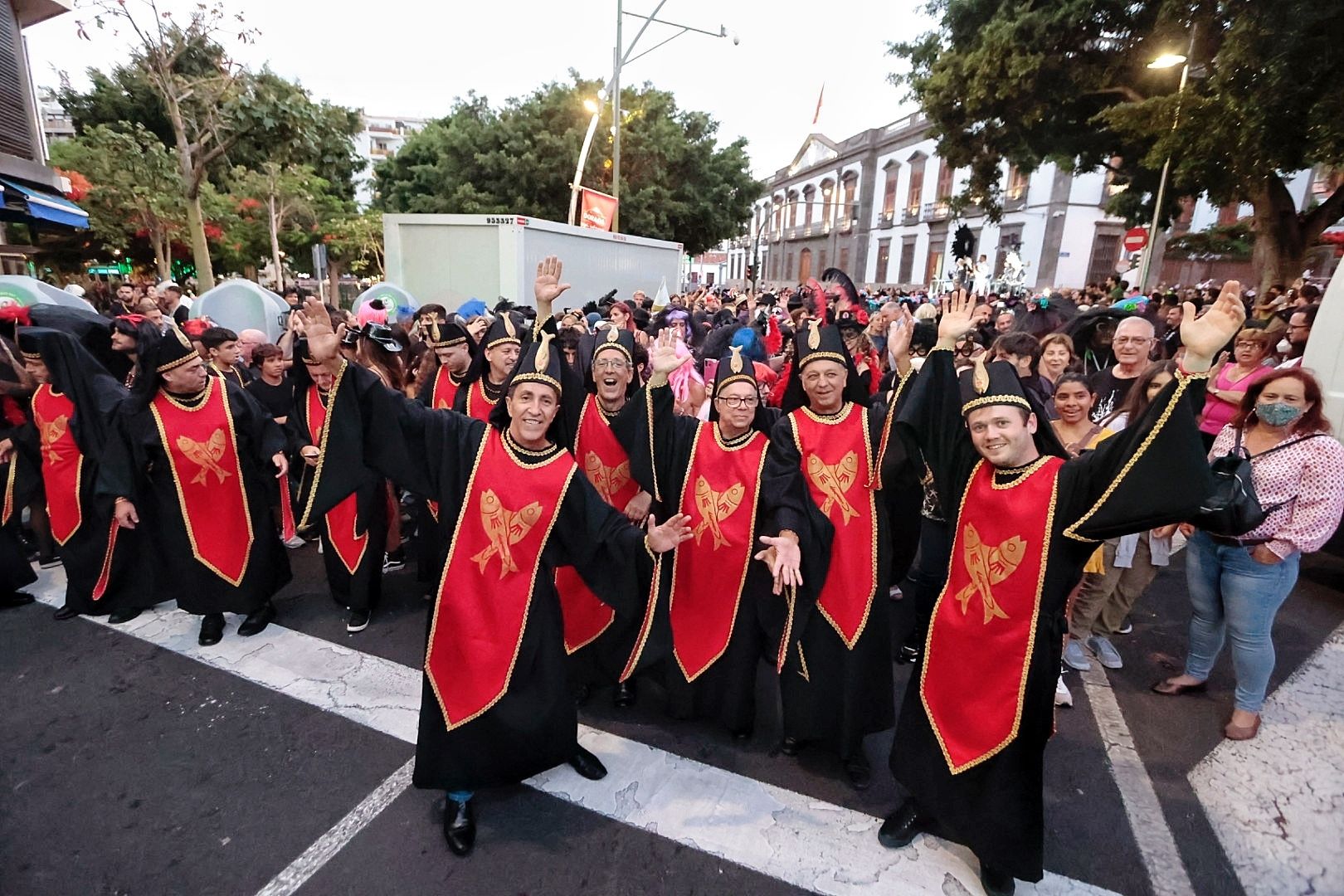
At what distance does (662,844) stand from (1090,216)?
38.8 m

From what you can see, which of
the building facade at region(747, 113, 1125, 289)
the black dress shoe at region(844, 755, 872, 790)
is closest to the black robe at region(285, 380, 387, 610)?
the black dress shoe at region(844, 755, 872, 790)

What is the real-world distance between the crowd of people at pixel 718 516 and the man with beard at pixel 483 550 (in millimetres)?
12

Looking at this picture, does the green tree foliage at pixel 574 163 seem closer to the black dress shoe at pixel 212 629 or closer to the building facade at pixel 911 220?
the building facade at pixel 911 220

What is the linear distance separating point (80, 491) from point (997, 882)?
5.97m

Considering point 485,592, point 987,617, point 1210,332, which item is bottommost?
point 485,592

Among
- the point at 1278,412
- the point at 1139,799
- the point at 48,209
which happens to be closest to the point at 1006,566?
the point at 1139,799

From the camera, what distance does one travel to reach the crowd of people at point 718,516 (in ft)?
8.67

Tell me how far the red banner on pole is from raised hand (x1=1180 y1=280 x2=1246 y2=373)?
17.8 meters

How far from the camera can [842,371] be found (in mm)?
3547

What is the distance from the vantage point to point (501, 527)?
2.99 meters

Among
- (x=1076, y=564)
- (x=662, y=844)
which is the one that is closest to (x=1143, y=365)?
(x=1076, y=564)

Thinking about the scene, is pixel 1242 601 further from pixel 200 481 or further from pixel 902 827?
pixel 200 481

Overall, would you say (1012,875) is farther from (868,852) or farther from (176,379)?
(176,379)

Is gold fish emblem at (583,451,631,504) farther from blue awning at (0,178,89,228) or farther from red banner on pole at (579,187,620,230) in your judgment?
red banner on pole at (579,187,620,230)
